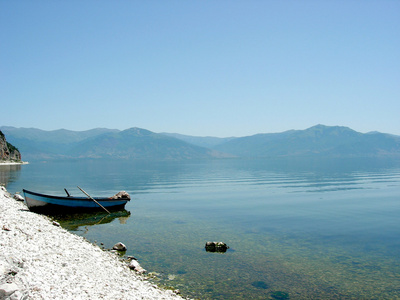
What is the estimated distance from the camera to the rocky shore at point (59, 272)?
11344 millimetres

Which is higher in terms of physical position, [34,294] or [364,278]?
[34,294]

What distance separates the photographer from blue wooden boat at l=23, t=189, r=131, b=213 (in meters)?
34.2

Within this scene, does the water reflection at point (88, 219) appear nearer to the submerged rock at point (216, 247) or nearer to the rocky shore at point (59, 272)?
the rocky shore at point (59, 272)

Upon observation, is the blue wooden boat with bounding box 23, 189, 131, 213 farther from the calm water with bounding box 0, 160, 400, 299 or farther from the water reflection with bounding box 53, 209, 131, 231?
the calm water with bounding box 0, 160, 400, 299

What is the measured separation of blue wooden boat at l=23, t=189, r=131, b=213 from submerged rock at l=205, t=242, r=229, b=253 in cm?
1915

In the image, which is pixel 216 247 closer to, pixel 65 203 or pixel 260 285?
pixel 260 285

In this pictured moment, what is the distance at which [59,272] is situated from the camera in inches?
539

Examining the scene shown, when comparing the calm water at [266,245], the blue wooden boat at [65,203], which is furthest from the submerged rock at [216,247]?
the blue wooden boat at [65,203]

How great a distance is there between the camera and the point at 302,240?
25391 mm

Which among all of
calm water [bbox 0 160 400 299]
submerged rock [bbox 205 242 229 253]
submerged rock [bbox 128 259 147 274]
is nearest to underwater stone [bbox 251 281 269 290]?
calm water [bbox 0 160 400 299]

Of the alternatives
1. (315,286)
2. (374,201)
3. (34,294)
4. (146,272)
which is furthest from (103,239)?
(374,201)

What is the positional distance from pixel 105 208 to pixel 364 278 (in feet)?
98.0

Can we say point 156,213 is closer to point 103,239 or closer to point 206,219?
point 206,219

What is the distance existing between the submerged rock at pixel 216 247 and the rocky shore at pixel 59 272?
6.68 m
